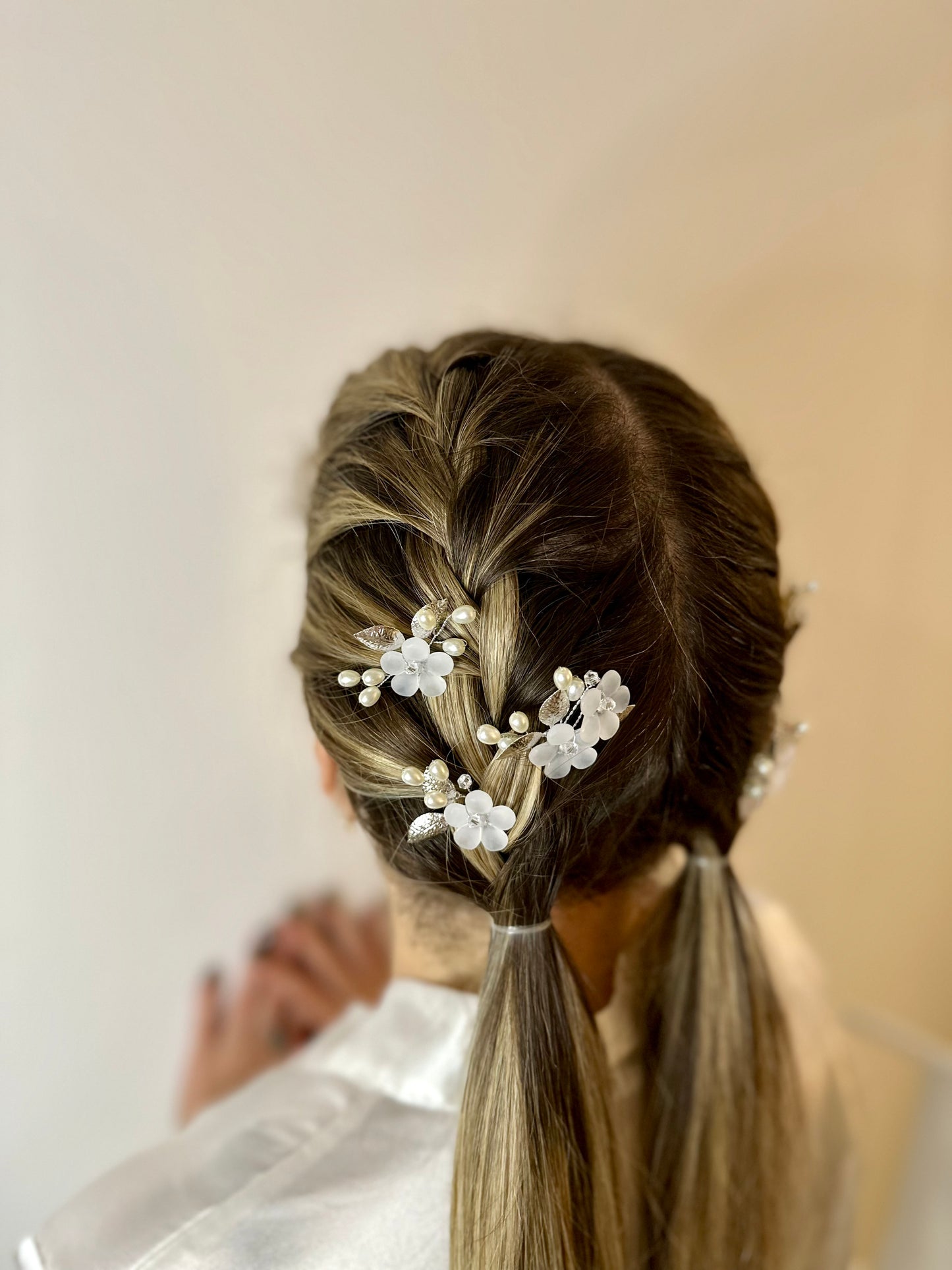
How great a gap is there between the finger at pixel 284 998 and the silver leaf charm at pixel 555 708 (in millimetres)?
691

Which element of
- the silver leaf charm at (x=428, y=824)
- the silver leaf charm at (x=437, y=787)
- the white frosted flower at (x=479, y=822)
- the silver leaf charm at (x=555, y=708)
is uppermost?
the silver leaf charm at (x=555, y=708)

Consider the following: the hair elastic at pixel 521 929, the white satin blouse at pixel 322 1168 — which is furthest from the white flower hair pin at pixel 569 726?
the white satin blouse at pixel 322 1168

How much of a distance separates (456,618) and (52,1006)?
0.69 m

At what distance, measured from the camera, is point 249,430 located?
0.87 m

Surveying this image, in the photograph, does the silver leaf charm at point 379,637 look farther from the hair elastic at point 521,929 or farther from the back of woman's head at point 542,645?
the hair elastic at point 521,929

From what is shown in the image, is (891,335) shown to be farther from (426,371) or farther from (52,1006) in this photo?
(52,1006)

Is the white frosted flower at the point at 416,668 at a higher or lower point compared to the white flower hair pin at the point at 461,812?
higher

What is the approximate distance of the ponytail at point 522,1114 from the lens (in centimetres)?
53

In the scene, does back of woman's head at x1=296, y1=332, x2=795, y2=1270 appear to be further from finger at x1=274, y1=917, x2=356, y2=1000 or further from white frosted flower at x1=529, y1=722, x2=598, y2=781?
finger at x1=274, y1=917, x2=356, y2=1000

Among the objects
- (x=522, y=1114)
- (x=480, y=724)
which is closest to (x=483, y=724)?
(x=480, y=724)

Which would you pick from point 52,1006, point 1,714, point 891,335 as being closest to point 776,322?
point 891,335

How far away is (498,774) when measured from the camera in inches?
19.4

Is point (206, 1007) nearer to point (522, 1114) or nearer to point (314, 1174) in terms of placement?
point (314, 1174)

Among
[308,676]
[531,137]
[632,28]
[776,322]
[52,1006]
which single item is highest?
[632,28]
